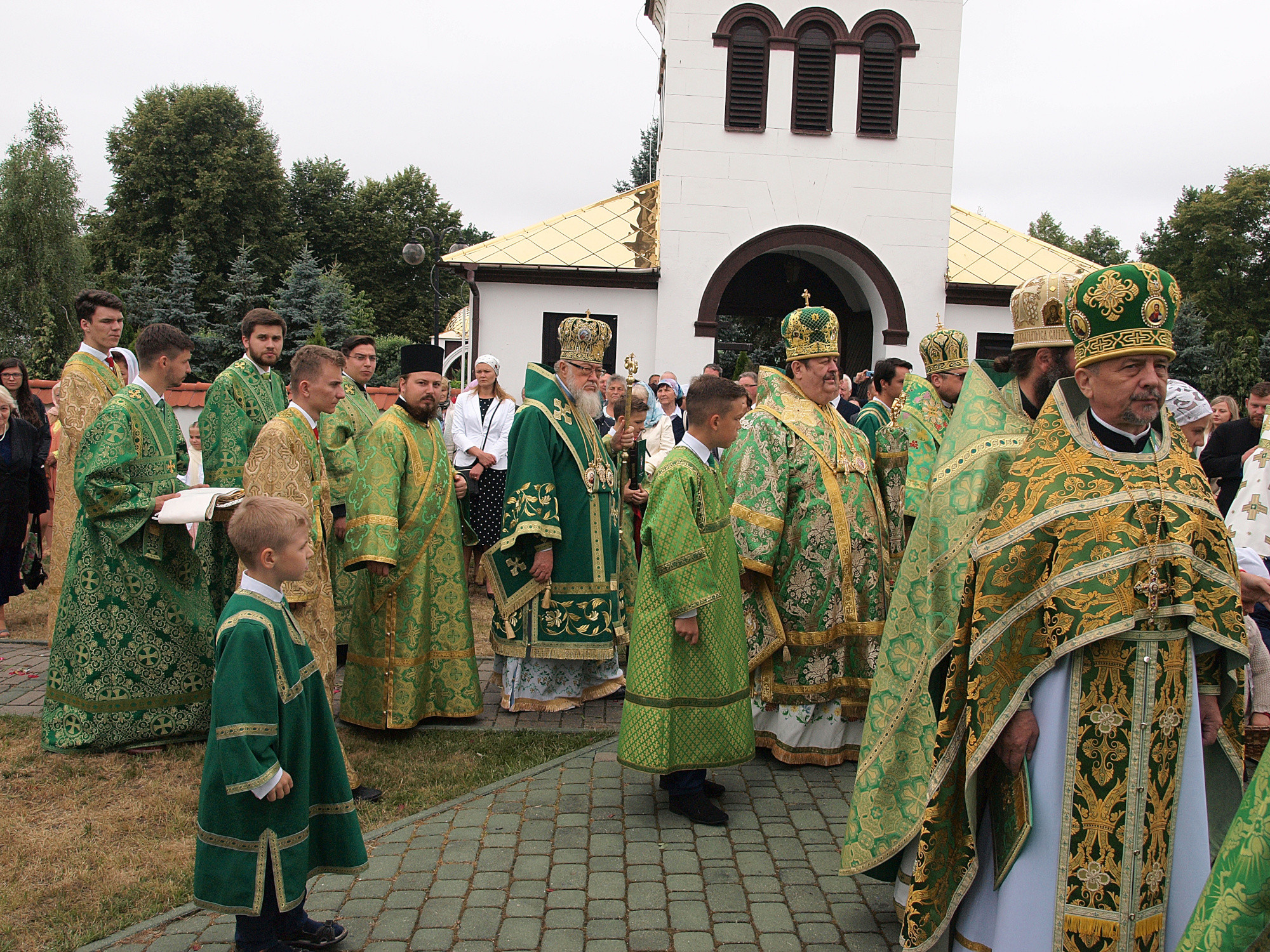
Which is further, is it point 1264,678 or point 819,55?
point 819,55

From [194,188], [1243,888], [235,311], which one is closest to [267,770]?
[1243,888]

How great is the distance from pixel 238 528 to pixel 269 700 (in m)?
0.55

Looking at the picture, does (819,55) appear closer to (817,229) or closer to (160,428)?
(817,229)

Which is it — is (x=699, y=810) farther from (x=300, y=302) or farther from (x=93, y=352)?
(x=300, y=302)

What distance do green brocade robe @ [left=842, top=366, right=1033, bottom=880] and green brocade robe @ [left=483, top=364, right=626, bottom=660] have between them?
244 cm

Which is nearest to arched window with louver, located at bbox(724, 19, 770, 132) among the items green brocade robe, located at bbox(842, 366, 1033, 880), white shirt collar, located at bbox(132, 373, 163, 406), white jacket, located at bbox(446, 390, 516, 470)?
white jacket, located at bbox(446, 390, 516, 470)

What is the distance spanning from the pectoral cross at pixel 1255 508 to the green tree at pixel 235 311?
71.8ft

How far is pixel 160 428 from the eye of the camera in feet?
16.9

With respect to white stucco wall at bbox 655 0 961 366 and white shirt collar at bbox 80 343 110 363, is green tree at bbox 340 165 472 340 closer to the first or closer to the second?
white stucco wall at bbox 655 0 961 366

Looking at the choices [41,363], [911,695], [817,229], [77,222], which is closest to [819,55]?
[817,229]

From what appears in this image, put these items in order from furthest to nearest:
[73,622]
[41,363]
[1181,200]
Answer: [1181,200] → [41,363] → [73,622]

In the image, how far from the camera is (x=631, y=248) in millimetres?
15727

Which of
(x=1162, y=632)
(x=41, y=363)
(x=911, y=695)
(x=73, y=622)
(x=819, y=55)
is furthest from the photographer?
(x=41, y=363)

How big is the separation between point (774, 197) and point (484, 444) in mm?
8570
